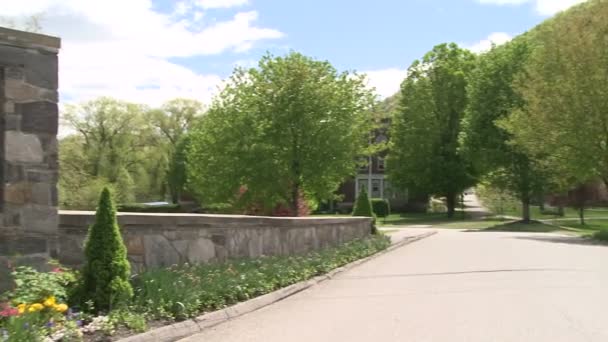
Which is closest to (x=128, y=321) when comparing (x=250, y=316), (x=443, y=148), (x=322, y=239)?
(x=250, y=316)

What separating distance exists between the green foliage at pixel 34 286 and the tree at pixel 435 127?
163ft

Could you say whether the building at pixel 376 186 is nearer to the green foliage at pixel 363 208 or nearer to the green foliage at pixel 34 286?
the green foliage at pixel 363 208

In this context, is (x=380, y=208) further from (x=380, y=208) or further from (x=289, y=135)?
(x=289, y=135)

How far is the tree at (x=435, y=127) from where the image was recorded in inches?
2183

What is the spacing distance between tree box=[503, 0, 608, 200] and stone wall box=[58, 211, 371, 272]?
1769cm

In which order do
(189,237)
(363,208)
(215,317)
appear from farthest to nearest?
(363,208) → (189,237) → (215,317)

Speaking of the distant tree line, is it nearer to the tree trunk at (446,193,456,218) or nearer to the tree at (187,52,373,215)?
the tree at (187,52,373,215)

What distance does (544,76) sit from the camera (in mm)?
29781

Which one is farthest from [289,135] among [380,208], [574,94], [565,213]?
[565,213]

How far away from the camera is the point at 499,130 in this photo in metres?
41.1

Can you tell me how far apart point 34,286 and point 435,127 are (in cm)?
5183

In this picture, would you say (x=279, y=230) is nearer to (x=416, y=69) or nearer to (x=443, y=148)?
(x=443, y=148)

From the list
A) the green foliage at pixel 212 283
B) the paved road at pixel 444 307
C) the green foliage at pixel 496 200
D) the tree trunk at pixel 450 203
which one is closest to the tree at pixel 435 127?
the tree trunk at pixel 450 203

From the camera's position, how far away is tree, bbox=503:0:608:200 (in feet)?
92.3
